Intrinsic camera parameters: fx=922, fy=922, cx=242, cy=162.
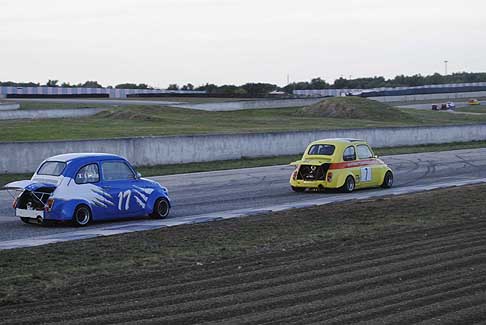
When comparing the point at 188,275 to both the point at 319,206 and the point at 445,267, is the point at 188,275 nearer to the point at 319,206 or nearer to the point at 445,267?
the point at 445,267

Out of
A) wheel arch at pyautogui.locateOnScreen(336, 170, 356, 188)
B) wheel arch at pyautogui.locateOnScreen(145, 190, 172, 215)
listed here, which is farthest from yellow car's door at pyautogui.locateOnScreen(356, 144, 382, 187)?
wheel arch at pyautogui.locateOnScreen(145, 190, 172, 215)

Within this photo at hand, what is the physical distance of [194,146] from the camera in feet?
109

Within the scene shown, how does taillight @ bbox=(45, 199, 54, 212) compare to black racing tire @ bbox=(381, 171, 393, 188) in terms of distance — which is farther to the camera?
black racing tire @ bbox=(381, 171, 393, 188)

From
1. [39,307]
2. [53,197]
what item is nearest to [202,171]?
[53,197]

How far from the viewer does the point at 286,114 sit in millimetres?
67938

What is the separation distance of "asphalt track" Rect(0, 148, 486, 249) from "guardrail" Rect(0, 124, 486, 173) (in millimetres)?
2903

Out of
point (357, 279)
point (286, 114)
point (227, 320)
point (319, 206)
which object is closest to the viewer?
point (227, 320)

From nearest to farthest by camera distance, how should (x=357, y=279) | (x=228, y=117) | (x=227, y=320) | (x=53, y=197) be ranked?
(x=227, y=320) < (x=357, y=279) < (x=53, y=197) < (x=228, y=117)

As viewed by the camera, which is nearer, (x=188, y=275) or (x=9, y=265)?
(x=188, y=275)

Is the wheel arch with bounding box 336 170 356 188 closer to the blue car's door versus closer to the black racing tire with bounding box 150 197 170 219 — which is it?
the black racing tire with bounding box 150 197 170 219

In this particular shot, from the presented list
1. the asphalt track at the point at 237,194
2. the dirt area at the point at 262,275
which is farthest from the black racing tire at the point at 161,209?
the dirt area at the point at 262,275

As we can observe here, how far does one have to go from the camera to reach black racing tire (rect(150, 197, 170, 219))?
18.5m

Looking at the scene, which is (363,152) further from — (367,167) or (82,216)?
(82,216)

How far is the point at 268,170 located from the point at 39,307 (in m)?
21.4
